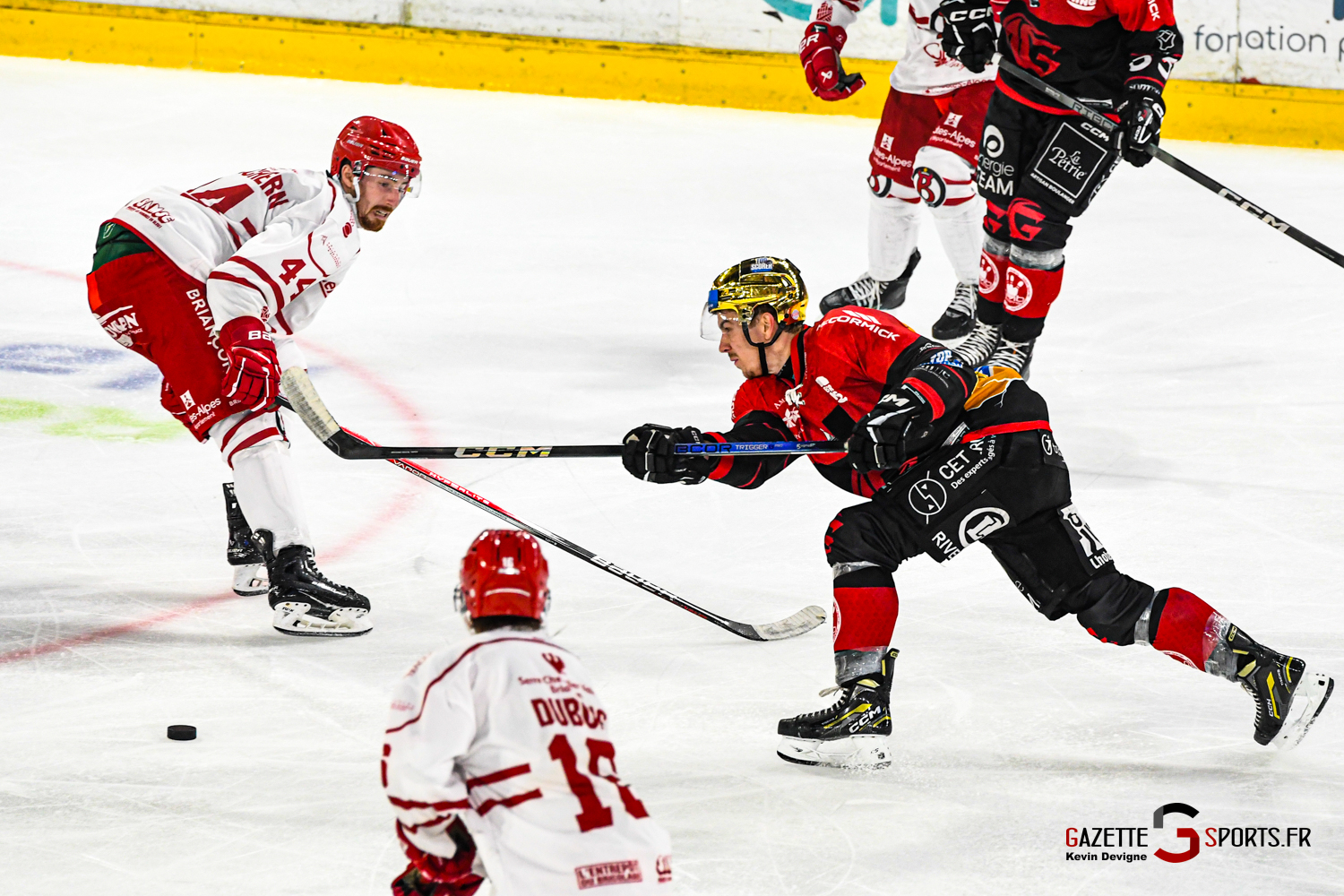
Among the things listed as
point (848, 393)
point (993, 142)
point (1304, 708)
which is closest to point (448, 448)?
point (848, 393)

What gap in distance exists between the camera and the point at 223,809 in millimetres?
2688

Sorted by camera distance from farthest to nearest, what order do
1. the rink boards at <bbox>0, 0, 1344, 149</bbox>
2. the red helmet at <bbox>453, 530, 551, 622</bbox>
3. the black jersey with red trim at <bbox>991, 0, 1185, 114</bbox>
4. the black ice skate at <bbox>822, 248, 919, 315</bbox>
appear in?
the rink boards at <bbox>0, 0, 1344, 149</bbox>
the black ice skate at <bbox>822, 248, 919, 315</bbox>
the black jersey with red trim at <bbox>991, 0, 1185, 114</bbox>
the red helmet at <bbox>453, 530, 551, 622</bbox>

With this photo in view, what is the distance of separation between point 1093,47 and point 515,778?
3.59 meters

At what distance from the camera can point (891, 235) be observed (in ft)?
18.8

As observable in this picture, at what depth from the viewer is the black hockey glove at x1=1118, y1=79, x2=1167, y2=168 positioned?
4.63 metres

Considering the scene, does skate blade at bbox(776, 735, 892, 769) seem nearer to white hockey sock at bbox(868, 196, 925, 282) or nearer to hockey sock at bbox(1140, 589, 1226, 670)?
hockey sock at bbox(1140, 589, 1226, 670)

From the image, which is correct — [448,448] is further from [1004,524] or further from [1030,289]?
[1030,289]

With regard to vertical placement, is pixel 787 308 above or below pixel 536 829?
above

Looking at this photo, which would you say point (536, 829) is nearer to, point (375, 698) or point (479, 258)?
point (375, 698)

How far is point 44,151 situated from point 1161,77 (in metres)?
4.88

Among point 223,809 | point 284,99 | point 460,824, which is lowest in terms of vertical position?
point 223,809

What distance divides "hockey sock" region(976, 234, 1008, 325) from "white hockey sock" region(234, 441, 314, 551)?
7.78 ft

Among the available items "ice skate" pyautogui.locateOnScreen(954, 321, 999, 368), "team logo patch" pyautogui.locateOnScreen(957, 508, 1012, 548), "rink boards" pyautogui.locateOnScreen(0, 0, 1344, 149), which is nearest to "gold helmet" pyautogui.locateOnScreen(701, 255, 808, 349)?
"team logo patch" pyautogui.locateOnScreen(957, 508, 1012, 548)

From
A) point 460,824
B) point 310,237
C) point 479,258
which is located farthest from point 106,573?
point 479,258
